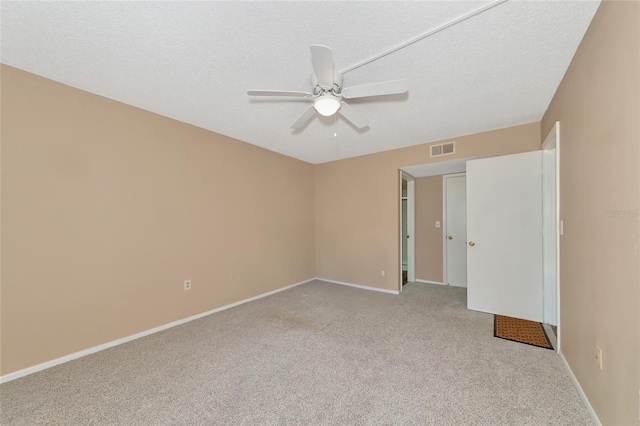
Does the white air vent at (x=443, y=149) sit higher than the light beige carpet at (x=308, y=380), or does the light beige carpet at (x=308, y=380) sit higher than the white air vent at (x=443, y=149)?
the white air vent at (x=443, y=149)

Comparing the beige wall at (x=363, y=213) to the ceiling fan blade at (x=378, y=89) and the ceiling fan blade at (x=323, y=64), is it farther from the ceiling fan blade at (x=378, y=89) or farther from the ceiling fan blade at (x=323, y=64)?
the ceiling fan blade at (x=323, y=64)

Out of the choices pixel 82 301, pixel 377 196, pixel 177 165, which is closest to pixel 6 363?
pixel 82 301

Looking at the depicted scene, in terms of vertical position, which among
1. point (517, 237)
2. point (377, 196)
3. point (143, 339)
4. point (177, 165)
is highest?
point (177, 165)

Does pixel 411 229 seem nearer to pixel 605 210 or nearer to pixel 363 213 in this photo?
pixel 363 213

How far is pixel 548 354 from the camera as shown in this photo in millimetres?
2271

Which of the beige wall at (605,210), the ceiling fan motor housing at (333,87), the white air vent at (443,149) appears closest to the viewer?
the beige wall at (605,210)

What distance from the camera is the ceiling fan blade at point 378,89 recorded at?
5.70 feet

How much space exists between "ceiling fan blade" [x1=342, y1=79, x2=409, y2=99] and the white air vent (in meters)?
2.37

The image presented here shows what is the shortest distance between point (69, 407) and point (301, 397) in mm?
1638

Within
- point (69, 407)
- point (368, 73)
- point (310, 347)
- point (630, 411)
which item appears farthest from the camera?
point (310, 347)

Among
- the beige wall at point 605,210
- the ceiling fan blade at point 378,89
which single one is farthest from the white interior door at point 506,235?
the ceiling fan blade at point 378,89

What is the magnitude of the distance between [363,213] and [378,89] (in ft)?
9.92

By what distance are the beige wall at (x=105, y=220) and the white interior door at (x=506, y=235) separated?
3.42 m

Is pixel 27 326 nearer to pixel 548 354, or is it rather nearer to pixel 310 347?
pixel 310 347
